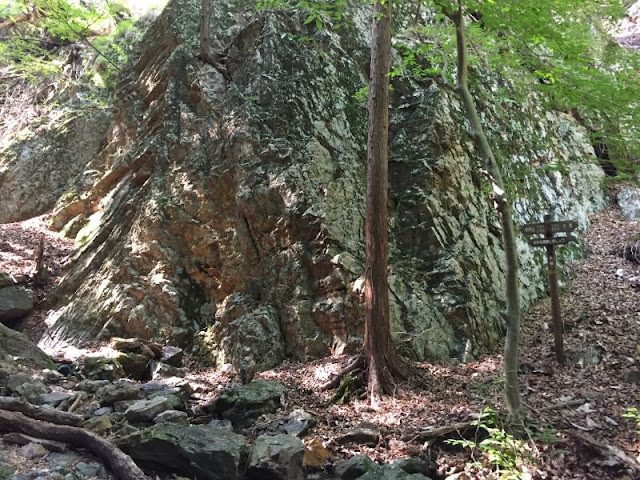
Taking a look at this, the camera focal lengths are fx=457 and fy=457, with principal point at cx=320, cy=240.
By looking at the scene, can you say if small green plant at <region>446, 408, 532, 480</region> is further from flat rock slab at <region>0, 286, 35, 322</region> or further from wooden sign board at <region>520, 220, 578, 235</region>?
flat rock slab at <region>0, 286, 35, 322</region>

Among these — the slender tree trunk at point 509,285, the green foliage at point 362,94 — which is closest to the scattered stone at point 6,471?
the slender tree trunk at point 509,285

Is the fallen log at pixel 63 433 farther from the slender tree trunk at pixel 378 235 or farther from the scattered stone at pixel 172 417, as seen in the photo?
the slender tree trunk at pixel 378 235

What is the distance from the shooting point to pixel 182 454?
4148 mm

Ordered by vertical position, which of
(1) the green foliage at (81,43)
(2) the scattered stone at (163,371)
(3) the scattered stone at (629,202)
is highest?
(1) the green foliage at (81,43)

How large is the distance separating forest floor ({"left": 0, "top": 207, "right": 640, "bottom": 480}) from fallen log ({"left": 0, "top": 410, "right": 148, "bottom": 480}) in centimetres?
190

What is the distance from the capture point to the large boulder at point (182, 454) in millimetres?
4148

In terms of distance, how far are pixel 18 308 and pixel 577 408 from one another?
9.84m

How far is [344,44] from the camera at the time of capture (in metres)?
10.5

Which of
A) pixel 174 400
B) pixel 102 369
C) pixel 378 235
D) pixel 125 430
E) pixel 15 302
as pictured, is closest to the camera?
pixel 125 430

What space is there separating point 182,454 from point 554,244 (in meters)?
5.69

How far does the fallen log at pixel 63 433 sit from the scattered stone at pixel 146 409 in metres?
0.89

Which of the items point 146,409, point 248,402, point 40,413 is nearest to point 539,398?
point 248,402

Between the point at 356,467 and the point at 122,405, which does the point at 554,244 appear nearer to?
the point at 356,467

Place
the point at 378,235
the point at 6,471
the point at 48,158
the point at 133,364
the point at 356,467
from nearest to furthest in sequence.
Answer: the point at 6,471 < the point at 356,467 < the point at 378,235 < the point at 133,364 < the point at 48,158
